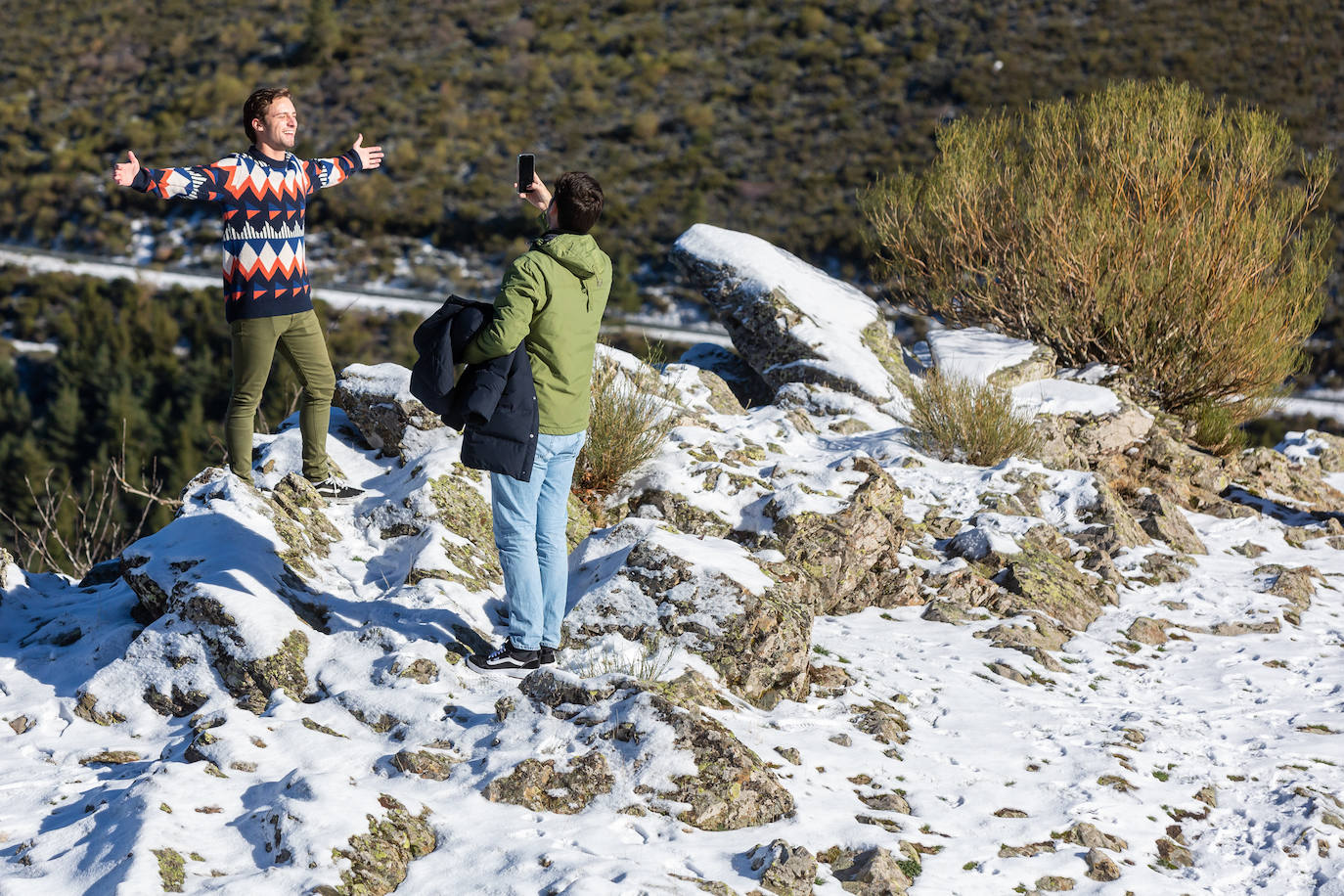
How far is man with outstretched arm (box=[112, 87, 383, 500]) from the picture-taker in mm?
3680

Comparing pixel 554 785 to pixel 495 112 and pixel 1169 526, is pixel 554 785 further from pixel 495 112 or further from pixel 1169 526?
pixel 495 112

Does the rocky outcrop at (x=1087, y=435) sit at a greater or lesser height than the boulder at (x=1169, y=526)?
greater

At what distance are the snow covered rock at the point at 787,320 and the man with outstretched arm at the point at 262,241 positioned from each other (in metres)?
3.73

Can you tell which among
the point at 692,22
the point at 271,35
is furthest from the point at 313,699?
the point at 271,35

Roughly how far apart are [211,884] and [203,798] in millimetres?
351

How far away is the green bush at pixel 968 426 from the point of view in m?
6.07

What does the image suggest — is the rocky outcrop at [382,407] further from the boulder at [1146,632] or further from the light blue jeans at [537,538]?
the boulder at [1146,632]

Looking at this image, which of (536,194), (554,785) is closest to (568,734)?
(554,785)

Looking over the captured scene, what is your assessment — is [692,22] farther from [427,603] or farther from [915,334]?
[427,603]

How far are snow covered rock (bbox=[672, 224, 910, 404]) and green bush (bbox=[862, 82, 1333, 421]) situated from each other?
1.07 metres

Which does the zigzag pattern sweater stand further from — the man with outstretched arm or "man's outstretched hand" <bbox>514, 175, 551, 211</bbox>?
"man's outstretched hand" <bbox>514, 175, 551, 211</bbox>

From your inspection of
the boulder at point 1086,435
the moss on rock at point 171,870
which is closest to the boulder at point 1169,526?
the boulder at point 1086,435

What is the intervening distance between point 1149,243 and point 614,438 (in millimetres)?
4298

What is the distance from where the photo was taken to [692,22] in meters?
44.1
